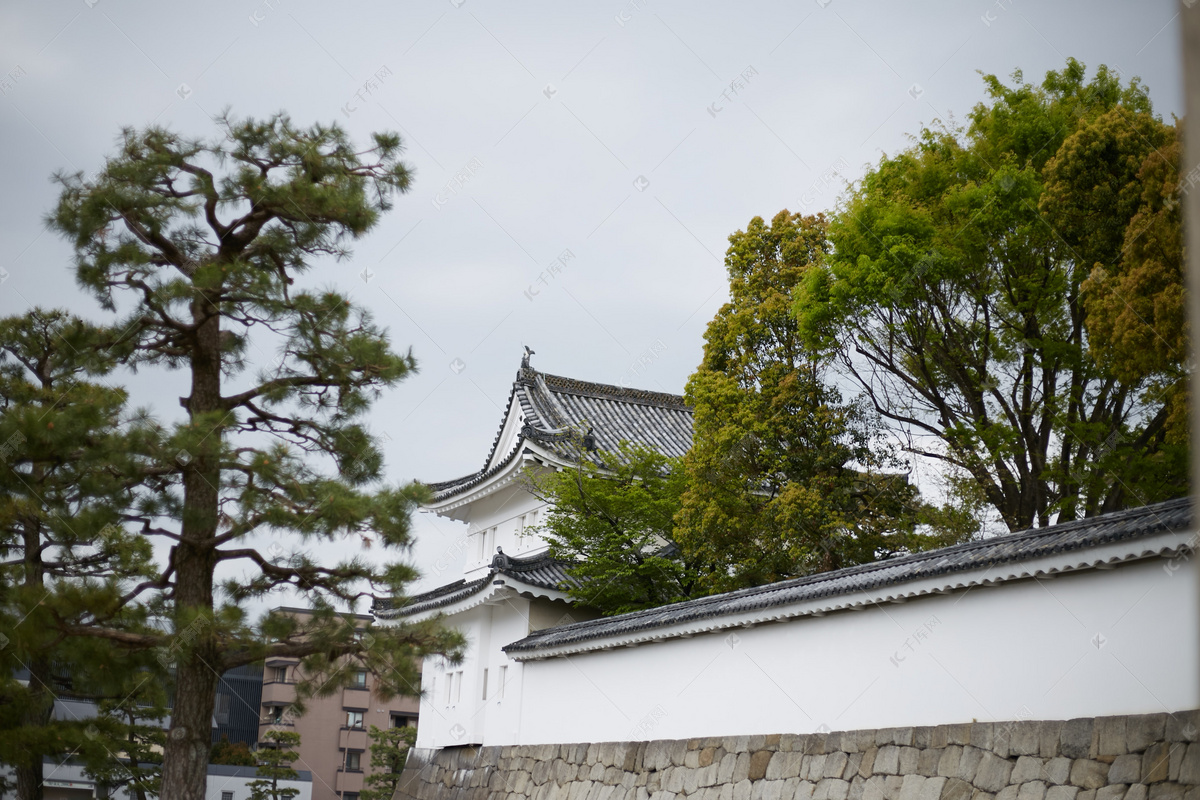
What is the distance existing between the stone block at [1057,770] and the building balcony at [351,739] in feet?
106

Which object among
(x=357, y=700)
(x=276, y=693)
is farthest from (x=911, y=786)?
(x=276, y=693)

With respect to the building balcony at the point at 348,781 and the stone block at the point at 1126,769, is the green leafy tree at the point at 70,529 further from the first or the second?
the building balcony at the point at 348,781

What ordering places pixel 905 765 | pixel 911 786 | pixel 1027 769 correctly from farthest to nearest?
pixel 905 765, pixel 911 786, pixel 1027 769

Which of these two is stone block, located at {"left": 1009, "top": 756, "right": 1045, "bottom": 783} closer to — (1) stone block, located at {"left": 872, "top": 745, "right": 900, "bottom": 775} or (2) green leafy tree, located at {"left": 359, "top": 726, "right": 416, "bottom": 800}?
(1) stone block, located at {"left": 872, "top": 745, "right": 900, "bottom": 775}

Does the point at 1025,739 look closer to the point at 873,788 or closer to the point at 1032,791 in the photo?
the point at 1032,791

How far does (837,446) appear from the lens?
1458cm

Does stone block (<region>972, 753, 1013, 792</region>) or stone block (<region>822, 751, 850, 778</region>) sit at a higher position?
stone block (<region>972, 753, 1013, 792</region>)

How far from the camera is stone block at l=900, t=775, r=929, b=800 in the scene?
25.8 feet

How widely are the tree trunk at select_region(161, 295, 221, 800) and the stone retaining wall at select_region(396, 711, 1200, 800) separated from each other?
16.8ft

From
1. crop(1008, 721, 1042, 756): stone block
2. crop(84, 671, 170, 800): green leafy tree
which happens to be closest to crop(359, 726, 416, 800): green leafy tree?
crop(84, 671, 170, 800): green leafy tree

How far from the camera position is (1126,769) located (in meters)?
6.48

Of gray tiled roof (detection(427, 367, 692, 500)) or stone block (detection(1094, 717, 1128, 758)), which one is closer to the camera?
stone block (detection(1094, 717, 1128, 758))

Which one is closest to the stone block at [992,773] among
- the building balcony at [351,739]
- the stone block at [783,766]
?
the stone block at [783,766]

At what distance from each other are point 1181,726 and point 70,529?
8102 millimetres
